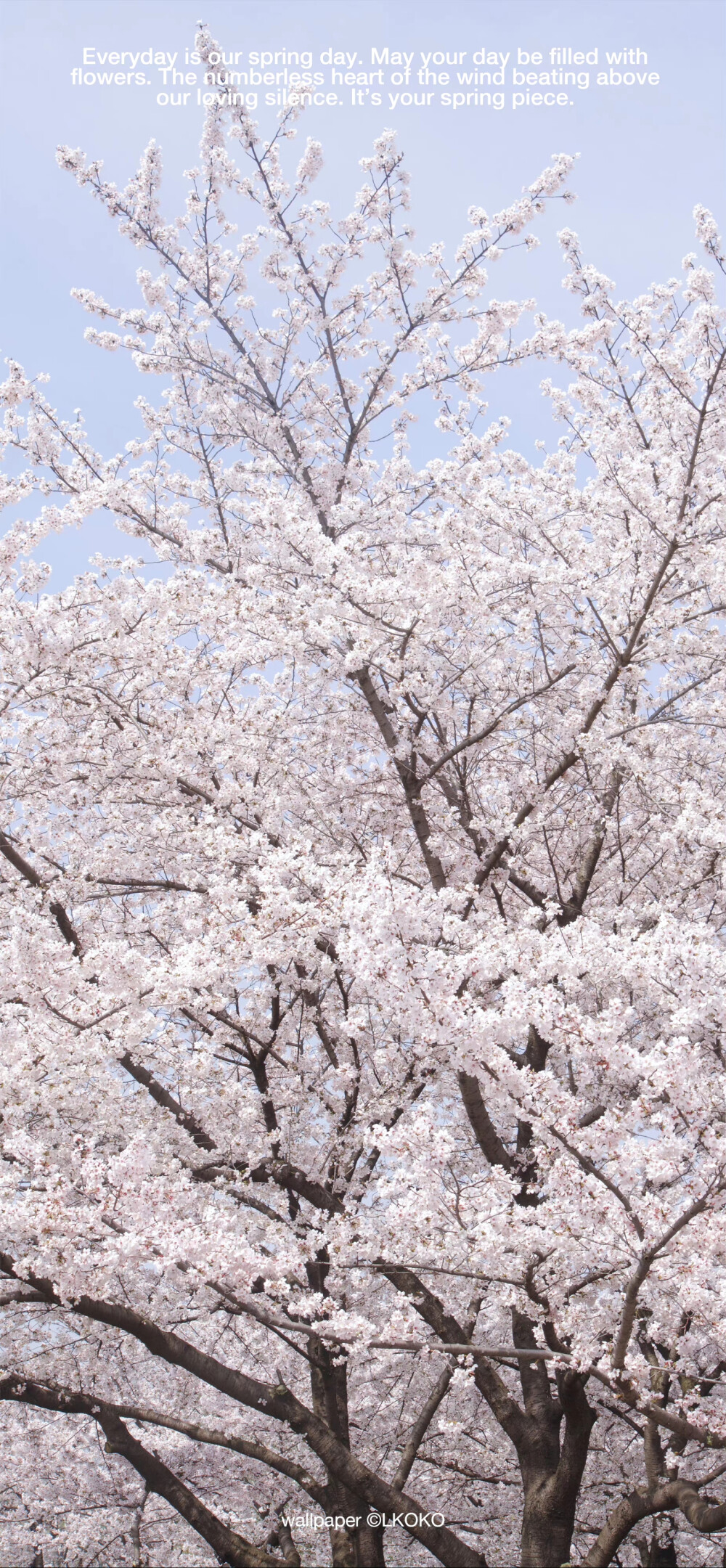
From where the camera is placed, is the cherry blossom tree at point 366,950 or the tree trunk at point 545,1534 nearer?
the cherry blossom tree at point 366,950

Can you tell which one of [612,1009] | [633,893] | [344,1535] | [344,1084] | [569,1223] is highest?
[633,893]

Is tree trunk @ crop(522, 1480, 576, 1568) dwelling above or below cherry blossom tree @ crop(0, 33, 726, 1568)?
below

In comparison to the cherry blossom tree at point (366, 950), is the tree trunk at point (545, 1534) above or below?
below

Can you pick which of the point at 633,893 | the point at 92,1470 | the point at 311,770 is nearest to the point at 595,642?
the point at 633,893

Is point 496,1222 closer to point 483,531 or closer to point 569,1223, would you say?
point 569,1223

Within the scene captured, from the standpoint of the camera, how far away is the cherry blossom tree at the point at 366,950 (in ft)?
17.9

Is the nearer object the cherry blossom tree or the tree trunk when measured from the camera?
the cherry blossom tree

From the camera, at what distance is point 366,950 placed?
520cm

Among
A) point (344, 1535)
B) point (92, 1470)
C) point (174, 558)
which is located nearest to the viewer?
point (344, 1535)

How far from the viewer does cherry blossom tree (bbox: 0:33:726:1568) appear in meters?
5.46

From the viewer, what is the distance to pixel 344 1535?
7988mm

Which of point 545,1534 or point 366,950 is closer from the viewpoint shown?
point 366,950

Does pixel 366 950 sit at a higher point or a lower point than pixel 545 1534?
higher

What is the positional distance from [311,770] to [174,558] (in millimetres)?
2814
